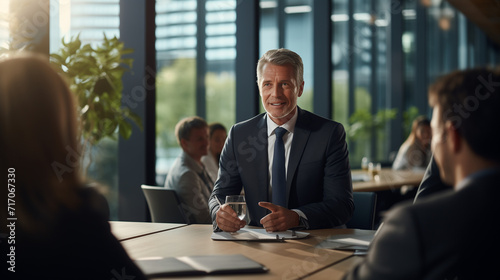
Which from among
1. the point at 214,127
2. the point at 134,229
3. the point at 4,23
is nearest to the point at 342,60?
the point at 214,127

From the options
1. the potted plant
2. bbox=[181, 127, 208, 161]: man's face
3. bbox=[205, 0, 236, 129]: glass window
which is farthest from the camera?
bbox=[205, 0, 236, 129]: glass window

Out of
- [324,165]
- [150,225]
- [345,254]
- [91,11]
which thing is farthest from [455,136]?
[91,11]

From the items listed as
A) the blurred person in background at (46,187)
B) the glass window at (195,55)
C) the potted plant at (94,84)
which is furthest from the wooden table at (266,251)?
the glass window at (195,55)

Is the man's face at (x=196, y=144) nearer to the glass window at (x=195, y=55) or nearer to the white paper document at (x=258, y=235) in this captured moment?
the white paper document at (x=258, y=235)

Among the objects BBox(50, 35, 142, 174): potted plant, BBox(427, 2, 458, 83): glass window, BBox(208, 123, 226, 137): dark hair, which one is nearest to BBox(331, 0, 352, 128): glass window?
BBox(427, 2, 458, 83): glass window

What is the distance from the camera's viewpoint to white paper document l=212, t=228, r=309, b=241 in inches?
76.6

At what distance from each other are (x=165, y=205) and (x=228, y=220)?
926 mm

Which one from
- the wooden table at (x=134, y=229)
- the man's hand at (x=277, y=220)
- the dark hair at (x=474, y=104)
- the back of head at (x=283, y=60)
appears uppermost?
the back of head at (x=283, y=60)

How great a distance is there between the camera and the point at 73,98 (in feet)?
3.83

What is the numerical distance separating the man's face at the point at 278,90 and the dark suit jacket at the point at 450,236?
54.8 inches

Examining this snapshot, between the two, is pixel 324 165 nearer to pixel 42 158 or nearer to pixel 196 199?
pixel 196 199

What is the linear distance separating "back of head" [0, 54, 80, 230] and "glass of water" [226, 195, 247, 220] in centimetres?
87

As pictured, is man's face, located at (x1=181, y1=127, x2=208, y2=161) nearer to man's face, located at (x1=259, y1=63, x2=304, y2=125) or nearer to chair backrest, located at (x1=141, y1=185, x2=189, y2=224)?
chair backrest, located at (x1=141, y1=185, x2=189, y2=224)

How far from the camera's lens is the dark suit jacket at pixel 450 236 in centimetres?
103
